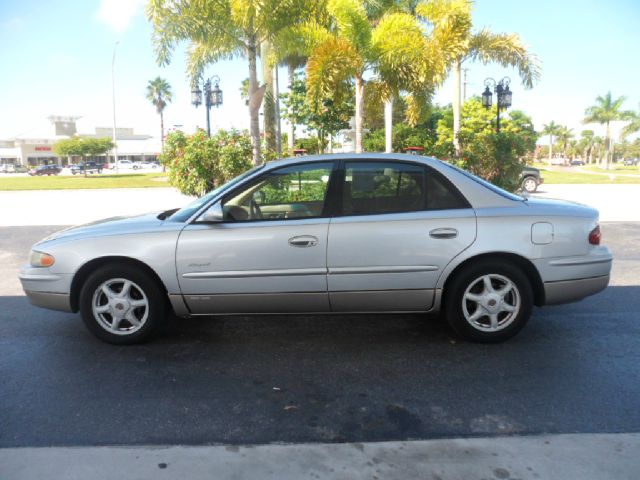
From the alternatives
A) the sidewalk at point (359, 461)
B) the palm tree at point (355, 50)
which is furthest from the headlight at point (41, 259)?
the palm tree at point (355, 50)

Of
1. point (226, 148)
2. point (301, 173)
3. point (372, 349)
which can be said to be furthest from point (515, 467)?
point (226, 148)

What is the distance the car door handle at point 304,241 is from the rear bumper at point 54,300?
190 centimetres

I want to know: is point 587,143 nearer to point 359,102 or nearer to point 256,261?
point 359,102

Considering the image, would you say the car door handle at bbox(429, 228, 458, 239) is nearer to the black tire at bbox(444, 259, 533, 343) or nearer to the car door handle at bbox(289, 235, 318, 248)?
the black tire at bbox(444, 259, 533, 343)

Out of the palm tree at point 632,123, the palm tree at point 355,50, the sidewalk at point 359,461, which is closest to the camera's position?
the sidewalk at point 359,461

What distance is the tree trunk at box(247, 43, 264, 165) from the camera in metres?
13.8

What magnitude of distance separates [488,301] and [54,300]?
3485 mm

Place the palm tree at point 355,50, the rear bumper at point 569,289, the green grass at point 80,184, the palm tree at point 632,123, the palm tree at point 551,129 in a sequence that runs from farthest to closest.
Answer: the palm tree at point 551,129 < the palm tree at point 632,123 < the green grass at point 80,184 < the palm tree at point 355,50 < the rear bumper at point 569,289

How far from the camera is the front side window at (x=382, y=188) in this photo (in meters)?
4.11

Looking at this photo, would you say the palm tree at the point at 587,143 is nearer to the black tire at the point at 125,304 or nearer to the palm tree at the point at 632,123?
the palm tree at the point at 632,123

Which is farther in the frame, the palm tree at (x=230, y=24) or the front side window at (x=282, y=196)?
the palm tree at (x=230, y=24)

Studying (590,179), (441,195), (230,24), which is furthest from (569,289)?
(590,179)

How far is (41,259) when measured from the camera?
4.27 m

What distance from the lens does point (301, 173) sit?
14.0ft
